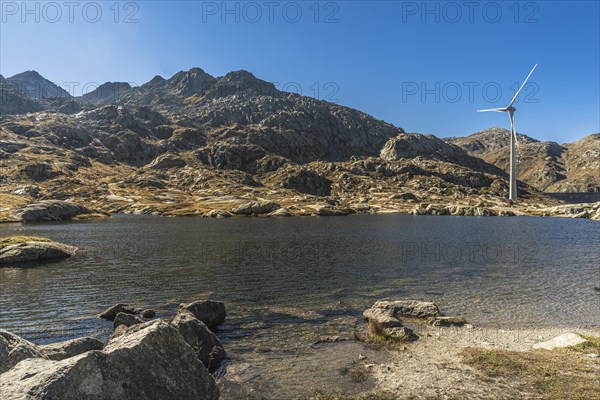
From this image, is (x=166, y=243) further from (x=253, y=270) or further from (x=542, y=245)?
(x=542, y=245)

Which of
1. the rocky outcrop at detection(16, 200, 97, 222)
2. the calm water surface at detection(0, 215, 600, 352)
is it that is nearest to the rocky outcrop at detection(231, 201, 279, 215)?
the rocky outcrop at detection(16, 200, 97, 222)

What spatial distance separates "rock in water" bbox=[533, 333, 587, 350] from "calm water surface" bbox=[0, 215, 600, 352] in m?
6.14

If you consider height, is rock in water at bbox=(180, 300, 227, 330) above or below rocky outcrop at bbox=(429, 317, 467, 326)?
above

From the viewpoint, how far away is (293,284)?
1761 inches

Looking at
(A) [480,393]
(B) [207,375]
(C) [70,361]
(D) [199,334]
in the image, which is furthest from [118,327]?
(A) [480,393]

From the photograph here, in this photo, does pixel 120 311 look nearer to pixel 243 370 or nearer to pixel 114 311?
pixel 114 311

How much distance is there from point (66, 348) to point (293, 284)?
28.3 m

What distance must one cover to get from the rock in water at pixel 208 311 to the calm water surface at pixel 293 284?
1149 mm

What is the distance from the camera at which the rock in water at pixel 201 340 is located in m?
21.5

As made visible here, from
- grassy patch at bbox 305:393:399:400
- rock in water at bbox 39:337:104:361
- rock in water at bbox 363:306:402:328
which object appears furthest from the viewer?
rock in water at bbox 363:306:402:328

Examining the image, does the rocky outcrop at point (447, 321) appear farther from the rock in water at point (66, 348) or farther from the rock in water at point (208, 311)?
the rock in water at point (66, 348)

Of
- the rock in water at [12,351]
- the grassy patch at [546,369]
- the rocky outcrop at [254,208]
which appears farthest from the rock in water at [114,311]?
the rocky outcrop at [254,208]

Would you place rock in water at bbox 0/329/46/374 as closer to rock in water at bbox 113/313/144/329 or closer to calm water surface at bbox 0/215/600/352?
rock in water at bbox 113/313/144/329

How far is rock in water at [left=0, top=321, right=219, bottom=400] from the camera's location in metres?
10.4
